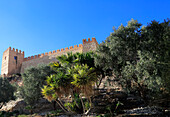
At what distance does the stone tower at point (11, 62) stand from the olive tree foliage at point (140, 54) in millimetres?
34367

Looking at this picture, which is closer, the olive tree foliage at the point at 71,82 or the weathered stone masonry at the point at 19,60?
the olive tree foliage at the point at 71,82

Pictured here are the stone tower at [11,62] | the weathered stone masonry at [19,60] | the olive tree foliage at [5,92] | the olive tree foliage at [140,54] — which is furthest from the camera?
the stone tower at [11,62]

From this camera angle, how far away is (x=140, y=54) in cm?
1005

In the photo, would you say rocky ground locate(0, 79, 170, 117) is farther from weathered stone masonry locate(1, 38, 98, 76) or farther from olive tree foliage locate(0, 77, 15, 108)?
weathered stone masonry locate(1, 38, 98, 76)

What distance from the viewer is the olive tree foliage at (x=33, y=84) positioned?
56.9ft

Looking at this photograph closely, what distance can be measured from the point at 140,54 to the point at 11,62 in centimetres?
3916

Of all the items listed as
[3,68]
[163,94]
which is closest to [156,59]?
[163,94]

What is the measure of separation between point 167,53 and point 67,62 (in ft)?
30.3

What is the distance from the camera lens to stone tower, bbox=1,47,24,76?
38500mm

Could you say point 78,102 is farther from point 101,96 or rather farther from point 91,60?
point 91,60

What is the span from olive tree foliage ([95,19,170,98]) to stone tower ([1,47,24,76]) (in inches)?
1353

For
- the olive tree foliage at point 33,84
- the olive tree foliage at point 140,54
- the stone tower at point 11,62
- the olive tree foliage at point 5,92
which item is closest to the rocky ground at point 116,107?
the olive tree foliage at point 5,92

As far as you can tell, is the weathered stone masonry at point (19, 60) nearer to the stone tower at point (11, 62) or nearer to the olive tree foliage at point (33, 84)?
the stone tower at point (11, 62)

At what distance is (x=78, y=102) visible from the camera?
537 inches
